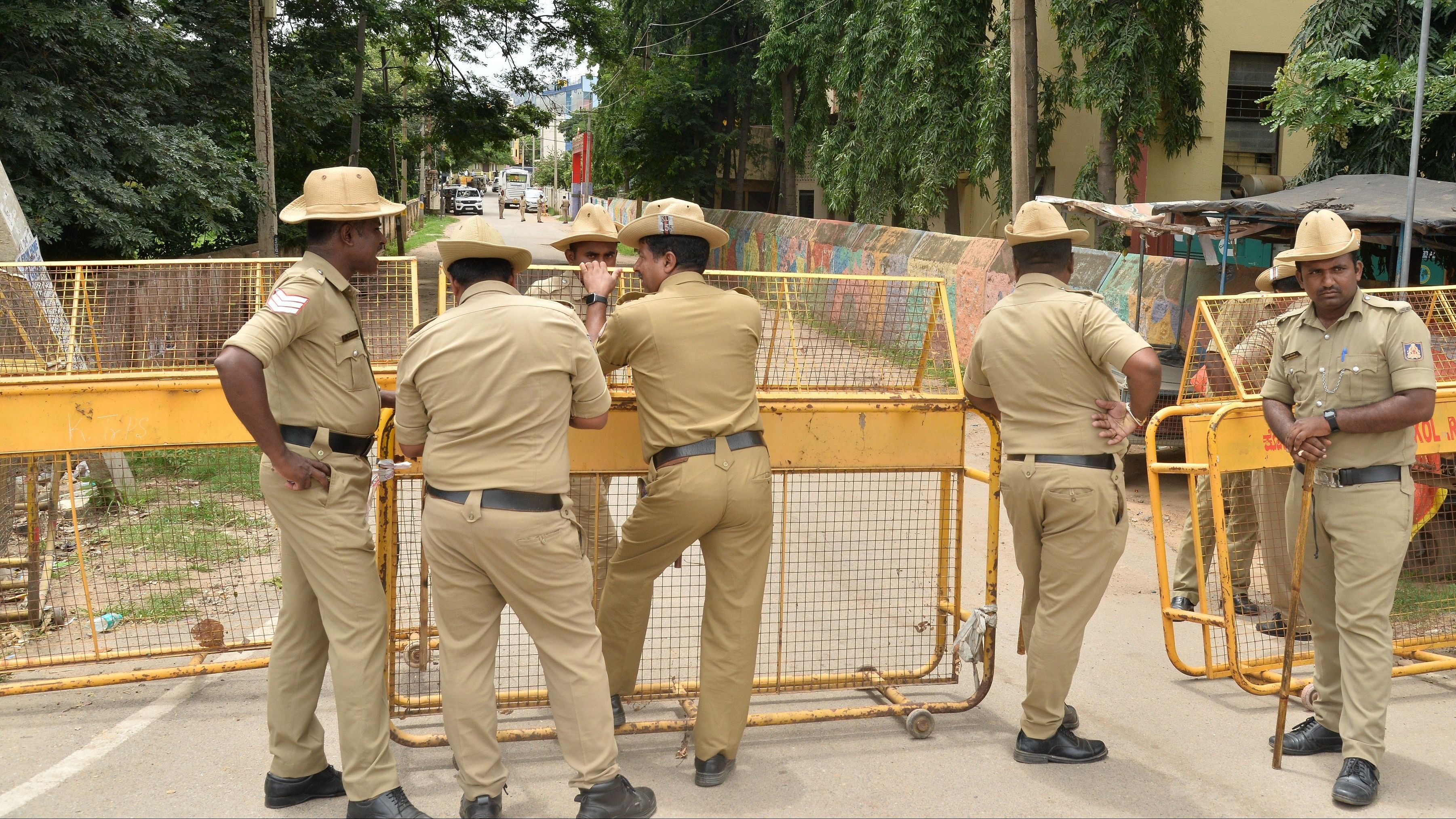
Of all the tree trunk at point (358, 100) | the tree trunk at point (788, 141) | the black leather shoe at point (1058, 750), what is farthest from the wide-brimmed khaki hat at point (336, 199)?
the tree trunk at point (788, 141)

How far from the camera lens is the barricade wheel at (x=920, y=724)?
4816 millimetres

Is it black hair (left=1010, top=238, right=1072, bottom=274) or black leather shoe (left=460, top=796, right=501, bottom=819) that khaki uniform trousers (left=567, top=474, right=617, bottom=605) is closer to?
black leather shoe (left=460, top=796, right=501, bottom=819)

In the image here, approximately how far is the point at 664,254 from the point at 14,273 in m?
3.49

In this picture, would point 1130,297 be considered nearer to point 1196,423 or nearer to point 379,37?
point 1196,423

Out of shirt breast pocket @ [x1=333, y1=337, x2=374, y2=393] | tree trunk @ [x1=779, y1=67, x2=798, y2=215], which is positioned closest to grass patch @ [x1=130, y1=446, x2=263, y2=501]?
shirt breast pocket @ [x1=333, y1=337, x2=374, y2=393]

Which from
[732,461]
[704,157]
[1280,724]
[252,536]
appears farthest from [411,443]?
[704,157]

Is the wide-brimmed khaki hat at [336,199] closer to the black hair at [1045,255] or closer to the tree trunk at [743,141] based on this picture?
the black hair at [1045,255]

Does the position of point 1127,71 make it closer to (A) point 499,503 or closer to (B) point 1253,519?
(B) point 1253,519

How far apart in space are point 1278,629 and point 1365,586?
1664mm

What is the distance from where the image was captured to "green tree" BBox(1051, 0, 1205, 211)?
643 inches

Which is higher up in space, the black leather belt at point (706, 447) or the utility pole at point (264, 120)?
the utility pole at point (264, 120)

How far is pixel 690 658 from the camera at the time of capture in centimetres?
564

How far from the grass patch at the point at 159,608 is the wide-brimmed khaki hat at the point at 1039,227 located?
4568 mm

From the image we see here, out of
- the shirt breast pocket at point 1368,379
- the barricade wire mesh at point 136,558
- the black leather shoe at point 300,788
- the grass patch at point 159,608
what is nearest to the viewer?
the black leather shoe at point 300,788
